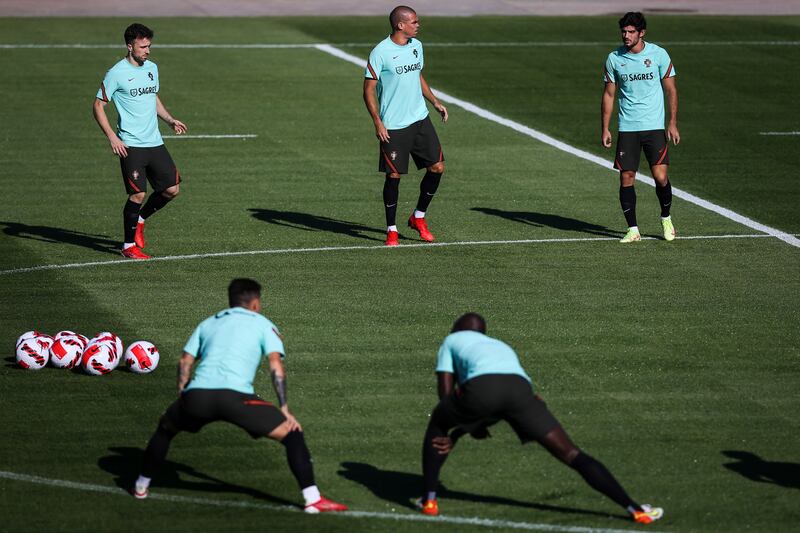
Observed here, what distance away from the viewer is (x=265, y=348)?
33.8 ft

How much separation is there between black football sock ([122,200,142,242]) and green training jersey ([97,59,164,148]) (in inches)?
30.7

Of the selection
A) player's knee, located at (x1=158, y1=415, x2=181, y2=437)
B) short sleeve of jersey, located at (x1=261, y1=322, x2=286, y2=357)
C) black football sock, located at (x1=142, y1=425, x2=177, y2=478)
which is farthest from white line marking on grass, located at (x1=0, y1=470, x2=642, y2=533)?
short sleeve of jersey, located at (x1=261, y1=322, x2=286, y2=357)

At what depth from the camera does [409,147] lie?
61.3 ft

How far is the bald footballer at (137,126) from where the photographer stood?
17.4 metres

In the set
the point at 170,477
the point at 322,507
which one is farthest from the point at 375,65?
the point at 322,507

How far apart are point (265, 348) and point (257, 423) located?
53 cm

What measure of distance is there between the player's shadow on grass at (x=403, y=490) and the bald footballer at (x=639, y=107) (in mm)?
8111

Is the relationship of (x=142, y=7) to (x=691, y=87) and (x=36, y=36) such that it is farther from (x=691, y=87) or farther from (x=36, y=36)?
(x=691, y=87)

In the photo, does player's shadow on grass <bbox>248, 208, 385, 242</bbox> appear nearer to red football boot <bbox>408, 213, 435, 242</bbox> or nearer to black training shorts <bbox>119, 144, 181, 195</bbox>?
red football boot <bbox>408, 213, 435, 242</bbox>

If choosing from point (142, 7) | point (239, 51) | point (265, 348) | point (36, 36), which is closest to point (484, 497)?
point (265, 348)

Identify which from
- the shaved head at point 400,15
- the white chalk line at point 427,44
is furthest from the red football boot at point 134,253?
the white chalk line at point 427,44

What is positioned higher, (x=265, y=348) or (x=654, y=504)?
(x=265, y=348)

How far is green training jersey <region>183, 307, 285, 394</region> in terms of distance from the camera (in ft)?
33.3

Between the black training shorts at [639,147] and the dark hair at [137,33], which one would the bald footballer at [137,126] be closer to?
the dark hair at [137,33]
